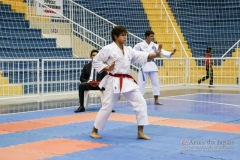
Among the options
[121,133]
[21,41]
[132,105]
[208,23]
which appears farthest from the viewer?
[208,23]

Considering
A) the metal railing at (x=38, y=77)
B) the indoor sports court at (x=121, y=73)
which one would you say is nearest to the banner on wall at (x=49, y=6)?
the indoor sports court at (x=121, y=73)

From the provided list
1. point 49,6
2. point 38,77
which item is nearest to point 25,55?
point 38,77

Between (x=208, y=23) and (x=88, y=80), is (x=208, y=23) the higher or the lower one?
the higher one

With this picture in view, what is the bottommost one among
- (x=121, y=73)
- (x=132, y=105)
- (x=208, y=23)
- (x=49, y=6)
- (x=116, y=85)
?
(x=132, y=105)

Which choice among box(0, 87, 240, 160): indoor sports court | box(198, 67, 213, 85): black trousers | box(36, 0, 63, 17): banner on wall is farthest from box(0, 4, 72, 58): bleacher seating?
box(198, 67, 213, 85): black trousers

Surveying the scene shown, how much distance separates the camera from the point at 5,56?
Result: 1359 centimetres

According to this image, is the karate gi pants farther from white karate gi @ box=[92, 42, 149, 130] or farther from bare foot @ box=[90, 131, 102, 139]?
bare foot @ box=[90, 131, 102, 139]

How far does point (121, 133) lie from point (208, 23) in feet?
48.2

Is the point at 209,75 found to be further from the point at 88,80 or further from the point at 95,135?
the point at 95,135

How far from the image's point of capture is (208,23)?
20.4 m

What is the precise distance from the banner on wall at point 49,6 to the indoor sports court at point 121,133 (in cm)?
619

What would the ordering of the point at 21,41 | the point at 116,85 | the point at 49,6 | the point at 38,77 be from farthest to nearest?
the point at 49,6
the point at 21,41
the point at 38,77
the point at 116,85

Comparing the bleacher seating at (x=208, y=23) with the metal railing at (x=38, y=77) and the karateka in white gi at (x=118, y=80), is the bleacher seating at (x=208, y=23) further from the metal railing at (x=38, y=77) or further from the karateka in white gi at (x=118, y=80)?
the karateka in white gi at (x=118, y=80)

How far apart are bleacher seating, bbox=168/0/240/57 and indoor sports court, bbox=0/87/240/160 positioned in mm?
9481
